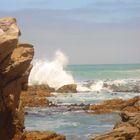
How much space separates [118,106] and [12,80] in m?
26.6

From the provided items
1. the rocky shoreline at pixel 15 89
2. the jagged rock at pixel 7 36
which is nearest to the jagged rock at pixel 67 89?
the rocky shoreline at pixel 15 89

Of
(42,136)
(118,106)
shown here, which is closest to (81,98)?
(118,106)

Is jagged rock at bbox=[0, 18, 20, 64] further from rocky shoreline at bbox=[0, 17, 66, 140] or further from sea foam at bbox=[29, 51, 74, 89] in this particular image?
sea foam at bbox=[29, 51, 74, 89]

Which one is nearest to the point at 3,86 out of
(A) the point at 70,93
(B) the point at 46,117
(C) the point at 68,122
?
(C) the point at 68,122

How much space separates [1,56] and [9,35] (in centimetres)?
85

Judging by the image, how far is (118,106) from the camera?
48688 mm

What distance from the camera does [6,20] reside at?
22844mm

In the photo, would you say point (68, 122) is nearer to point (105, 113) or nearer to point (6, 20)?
point (105, 113)

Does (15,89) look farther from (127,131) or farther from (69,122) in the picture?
(69,122)

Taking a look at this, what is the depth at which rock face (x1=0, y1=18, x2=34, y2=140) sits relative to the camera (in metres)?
21.8

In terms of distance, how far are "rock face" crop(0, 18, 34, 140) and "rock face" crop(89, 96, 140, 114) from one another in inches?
836

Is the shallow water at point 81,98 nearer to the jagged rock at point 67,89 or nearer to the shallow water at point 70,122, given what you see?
the jagged rock at point 67,89

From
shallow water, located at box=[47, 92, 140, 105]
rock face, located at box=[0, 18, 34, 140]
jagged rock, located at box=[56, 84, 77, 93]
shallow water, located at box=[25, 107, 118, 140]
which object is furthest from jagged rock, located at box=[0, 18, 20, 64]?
jagged rock, located at box=[56, 84, 77, 93]

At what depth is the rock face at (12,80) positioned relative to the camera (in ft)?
71.6
